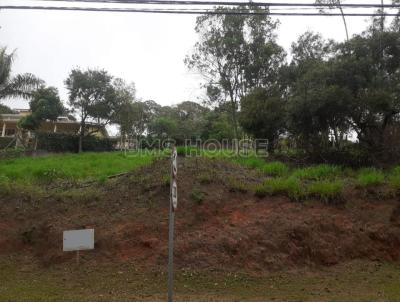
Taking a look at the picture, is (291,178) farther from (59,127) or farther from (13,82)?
(59,127)

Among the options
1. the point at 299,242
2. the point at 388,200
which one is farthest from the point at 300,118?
the point at 299,242

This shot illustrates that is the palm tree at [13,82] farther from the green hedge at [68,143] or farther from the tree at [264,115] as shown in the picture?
the tree at [264,115]

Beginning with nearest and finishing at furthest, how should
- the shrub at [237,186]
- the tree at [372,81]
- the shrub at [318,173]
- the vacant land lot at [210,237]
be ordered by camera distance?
the vacant land lot at [210,237] < the shrub at [237,186] < the shrub at [318,173] < the tree at [372,81]

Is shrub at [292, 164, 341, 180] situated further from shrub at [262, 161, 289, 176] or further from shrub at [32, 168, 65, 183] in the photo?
shrub at [32, 168, 65, 183]

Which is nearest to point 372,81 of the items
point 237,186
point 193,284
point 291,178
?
point 291,178

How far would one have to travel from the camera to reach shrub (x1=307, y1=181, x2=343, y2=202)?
409 inches

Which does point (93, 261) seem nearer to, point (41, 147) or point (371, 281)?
point (371, 281)

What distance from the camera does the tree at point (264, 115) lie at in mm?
18266

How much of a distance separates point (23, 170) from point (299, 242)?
9300mm

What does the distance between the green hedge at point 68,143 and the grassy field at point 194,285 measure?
66.2ft

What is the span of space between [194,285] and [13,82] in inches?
697

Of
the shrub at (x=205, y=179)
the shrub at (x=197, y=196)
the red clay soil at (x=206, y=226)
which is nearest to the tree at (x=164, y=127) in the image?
the shrub at (x=205, y=179)

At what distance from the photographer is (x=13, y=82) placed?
869 inches

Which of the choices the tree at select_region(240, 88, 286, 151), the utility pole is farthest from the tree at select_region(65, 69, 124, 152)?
the utility pole
